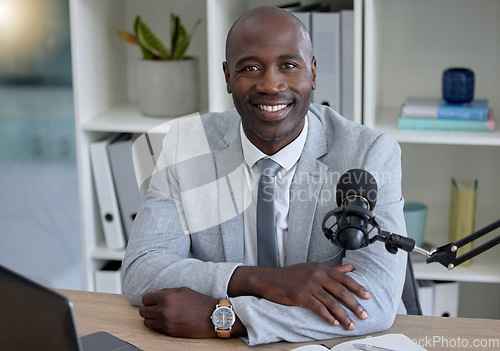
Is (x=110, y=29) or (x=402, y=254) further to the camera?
(x=110, y=29)

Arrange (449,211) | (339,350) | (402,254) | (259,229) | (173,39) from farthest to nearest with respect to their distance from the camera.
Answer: (449,211), (173,39), (259,229), (402,254), (339,350)

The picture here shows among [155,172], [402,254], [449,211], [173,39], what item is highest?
[173,39]

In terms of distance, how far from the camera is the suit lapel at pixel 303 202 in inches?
64.9

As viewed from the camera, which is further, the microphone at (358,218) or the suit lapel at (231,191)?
the suit lapel at (231,191)

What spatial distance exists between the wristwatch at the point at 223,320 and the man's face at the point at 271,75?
49 cm

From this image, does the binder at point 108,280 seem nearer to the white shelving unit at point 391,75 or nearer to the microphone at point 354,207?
the white shelving unit at point 391,75

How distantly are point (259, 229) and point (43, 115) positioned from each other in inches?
55.6

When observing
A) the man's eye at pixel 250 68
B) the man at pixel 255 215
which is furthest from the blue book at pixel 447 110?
the man's eye at pixel 250 68

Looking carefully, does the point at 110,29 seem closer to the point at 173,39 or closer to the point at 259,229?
the point at 173,39

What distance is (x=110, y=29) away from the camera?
8.71 ft

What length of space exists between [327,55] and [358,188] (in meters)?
1.21

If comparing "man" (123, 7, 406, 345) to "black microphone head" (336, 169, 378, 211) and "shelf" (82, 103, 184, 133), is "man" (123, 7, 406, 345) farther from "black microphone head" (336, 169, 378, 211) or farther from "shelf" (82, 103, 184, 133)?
"shelf" (82, 103, 184, 133)

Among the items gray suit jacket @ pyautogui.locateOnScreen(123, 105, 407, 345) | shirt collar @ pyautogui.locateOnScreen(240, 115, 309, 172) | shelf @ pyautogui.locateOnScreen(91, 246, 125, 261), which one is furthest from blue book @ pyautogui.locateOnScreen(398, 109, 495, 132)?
shelf @ pyautogui.locateOnScreen(91, 246, 125, 261)

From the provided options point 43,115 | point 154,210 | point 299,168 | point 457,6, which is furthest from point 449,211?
point 43,115
